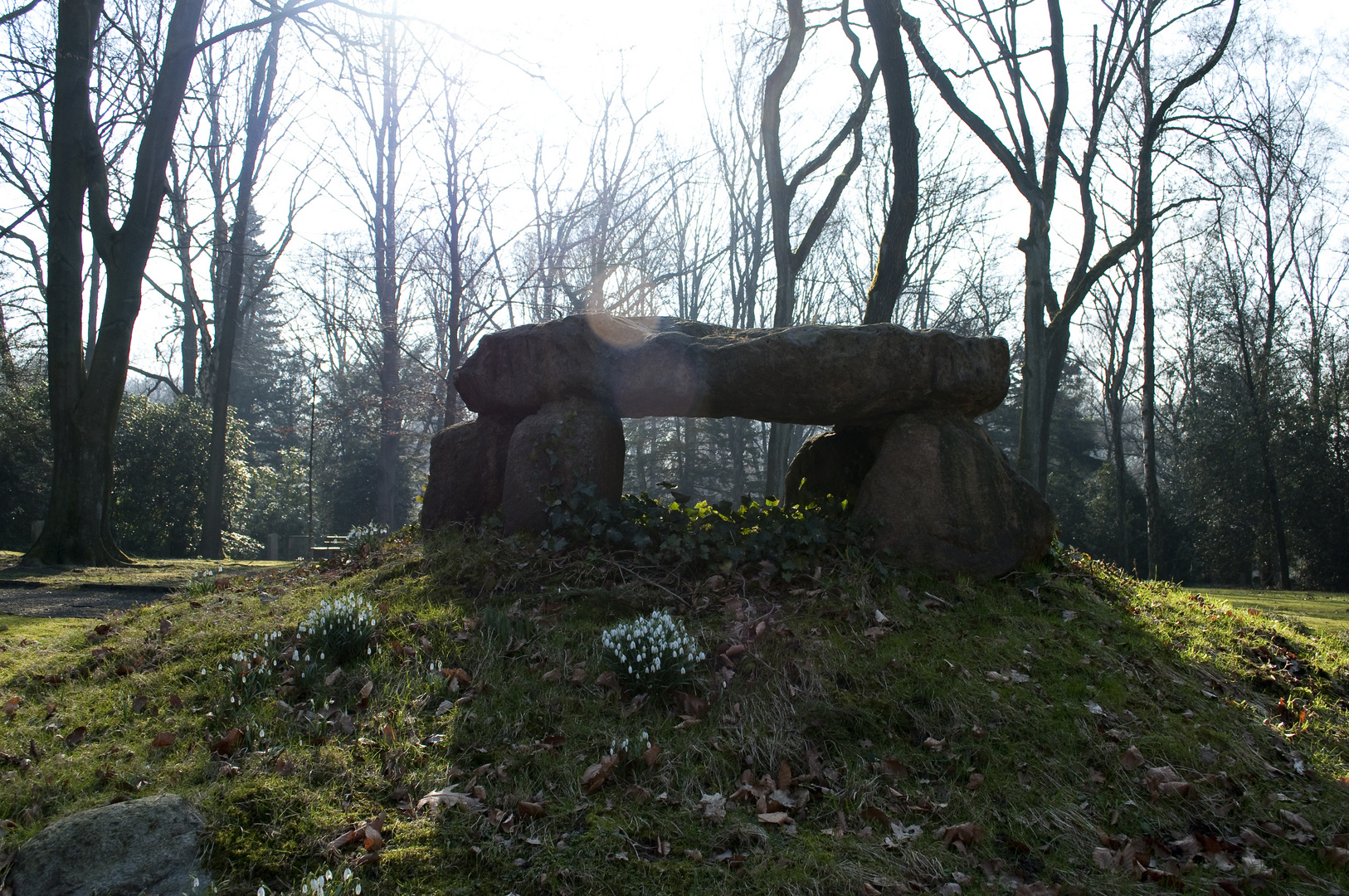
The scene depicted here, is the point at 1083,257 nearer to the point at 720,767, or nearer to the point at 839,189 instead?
the point at 839,189

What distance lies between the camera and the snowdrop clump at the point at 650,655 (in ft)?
13.9

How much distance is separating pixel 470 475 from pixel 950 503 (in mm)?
4137

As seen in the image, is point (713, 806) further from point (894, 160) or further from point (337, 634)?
point (894, 160)

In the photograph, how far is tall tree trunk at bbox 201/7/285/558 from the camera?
49.3 ft

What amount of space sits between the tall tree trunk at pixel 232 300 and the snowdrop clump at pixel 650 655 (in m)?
13.2

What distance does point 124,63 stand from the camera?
11445 mm

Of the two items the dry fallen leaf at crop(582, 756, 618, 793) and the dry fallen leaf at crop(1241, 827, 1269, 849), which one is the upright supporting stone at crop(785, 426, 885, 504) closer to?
the dry fallen leaf at crop(1241, 827, 1269, 849)

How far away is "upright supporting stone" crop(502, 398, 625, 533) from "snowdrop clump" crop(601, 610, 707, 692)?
1.89 meters

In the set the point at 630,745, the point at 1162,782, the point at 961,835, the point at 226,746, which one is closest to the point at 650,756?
the point at 630,745

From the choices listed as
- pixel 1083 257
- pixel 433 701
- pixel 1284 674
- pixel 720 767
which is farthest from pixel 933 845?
pixel 1083 257

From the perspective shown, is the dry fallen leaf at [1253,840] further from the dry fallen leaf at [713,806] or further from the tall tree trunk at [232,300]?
the tall tree trunk at [232,300]

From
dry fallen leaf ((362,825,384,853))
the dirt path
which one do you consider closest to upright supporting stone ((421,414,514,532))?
the dirt path

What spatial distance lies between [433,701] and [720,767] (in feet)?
5.24

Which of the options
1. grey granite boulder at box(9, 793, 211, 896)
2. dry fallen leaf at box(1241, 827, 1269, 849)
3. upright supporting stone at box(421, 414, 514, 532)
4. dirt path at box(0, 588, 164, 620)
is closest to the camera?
grey granite boulder at box(9, 793, 211, 896)
